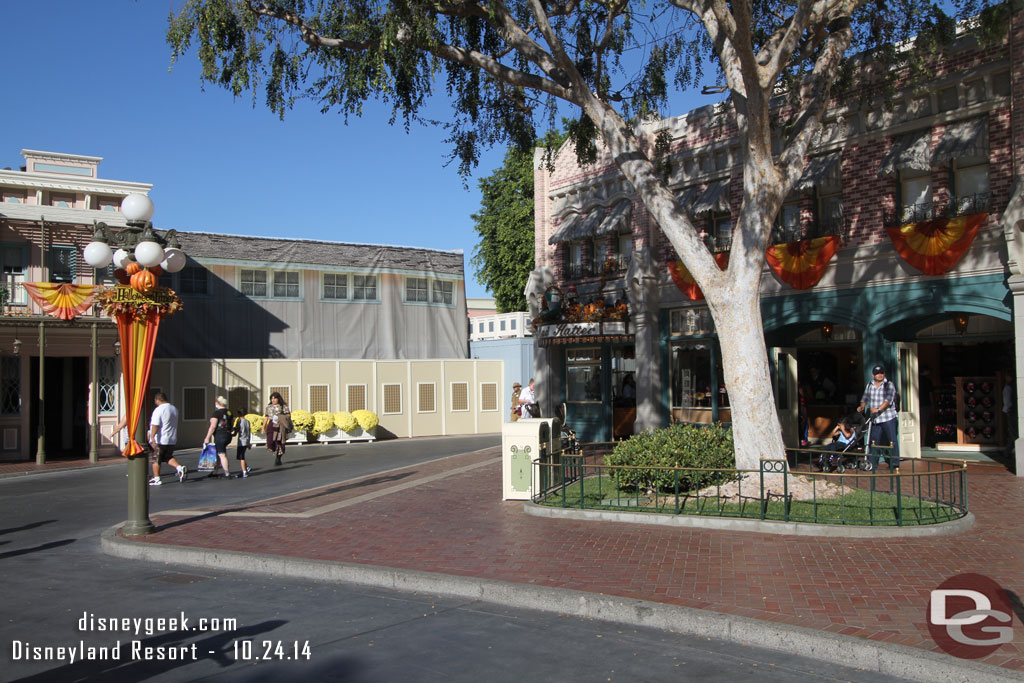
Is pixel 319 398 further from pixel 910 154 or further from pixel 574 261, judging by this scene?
pixel 910 154

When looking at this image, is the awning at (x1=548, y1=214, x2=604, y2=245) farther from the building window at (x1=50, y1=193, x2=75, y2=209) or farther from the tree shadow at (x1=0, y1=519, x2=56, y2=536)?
the tree shadow at (x1=0, y1=519, x2=56, y2=536)

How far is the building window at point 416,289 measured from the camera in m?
34.6

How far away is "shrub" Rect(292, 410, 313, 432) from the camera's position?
85.6 ft

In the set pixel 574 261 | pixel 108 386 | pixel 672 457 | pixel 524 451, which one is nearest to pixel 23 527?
pixel 524 451

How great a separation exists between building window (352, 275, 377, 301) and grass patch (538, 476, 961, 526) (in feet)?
74.3

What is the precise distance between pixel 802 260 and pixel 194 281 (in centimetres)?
2171

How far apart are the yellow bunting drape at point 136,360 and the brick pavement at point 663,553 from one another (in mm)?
1501

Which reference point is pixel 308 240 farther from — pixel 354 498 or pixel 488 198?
pixel 354 498

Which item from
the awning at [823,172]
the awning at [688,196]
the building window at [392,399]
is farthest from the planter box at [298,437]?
the awning at [823,172]

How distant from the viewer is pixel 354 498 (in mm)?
13453

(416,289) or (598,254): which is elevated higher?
(416,289)

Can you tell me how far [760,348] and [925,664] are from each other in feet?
20.9

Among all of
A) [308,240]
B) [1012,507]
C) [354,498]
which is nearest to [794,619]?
[1012,507]

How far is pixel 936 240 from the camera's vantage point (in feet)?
49.5
